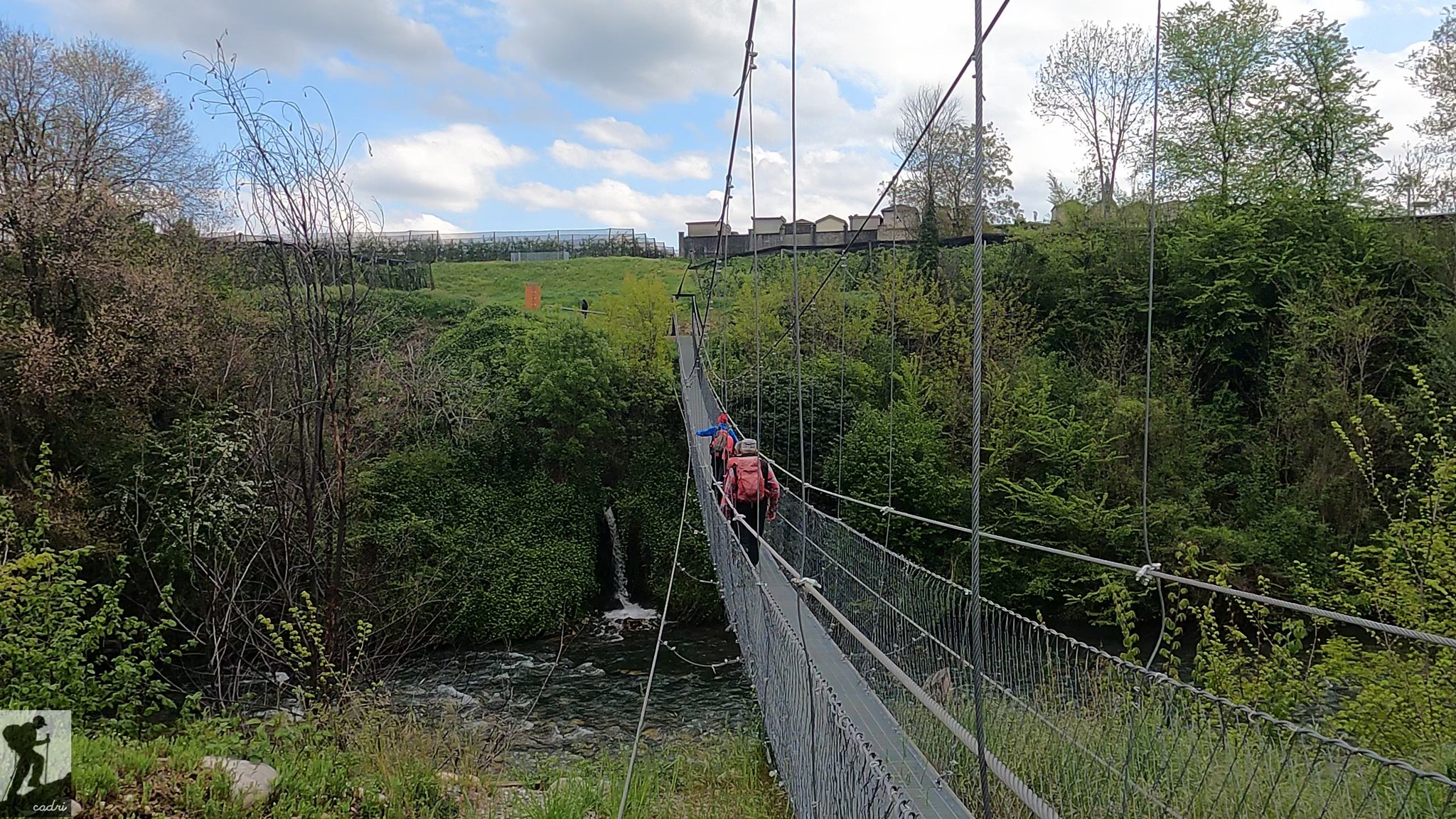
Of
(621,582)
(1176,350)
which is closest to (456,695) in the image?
(621,582)

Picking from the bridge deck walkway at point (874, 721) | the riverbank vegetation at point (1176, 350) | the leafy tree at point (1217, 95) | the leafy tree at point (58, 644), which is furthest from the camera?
the leafy tree at point (1217, 95)

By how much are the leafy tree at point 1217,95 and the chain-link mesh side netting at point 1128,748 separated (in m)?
8.75

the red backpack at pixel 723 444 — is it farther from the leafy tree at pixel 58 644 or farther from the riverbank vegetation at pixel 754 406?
the leafy tree at pixel 58 644

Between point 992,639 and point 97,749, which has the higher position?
point 992,639

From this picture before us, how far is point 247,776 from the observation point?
10.0ft

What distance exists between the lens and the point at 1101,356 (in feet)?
39.3

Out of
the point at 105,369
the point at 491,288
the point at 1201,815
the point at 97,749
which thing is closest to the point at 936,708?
the point at 1201,815

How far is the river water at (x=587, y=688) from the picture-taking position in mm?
6594

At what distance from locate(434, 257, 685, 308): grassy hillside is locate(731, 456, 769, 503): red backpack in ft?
48.0

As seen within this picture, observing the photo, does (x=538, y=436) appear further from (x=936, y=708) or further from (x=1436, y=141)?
(x=1436, y=141)

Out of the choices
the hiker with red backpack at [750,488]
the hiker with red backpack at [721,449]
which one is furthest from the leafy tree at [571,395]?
the hiker with red backpack at [750,488]

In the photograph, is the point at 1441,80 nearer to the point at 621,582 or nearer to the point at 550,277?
the point at 621,582

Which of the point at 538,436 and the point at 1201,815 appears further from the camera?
the point at 538,436

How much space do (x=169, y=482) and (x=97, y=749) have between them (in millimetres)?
4512
